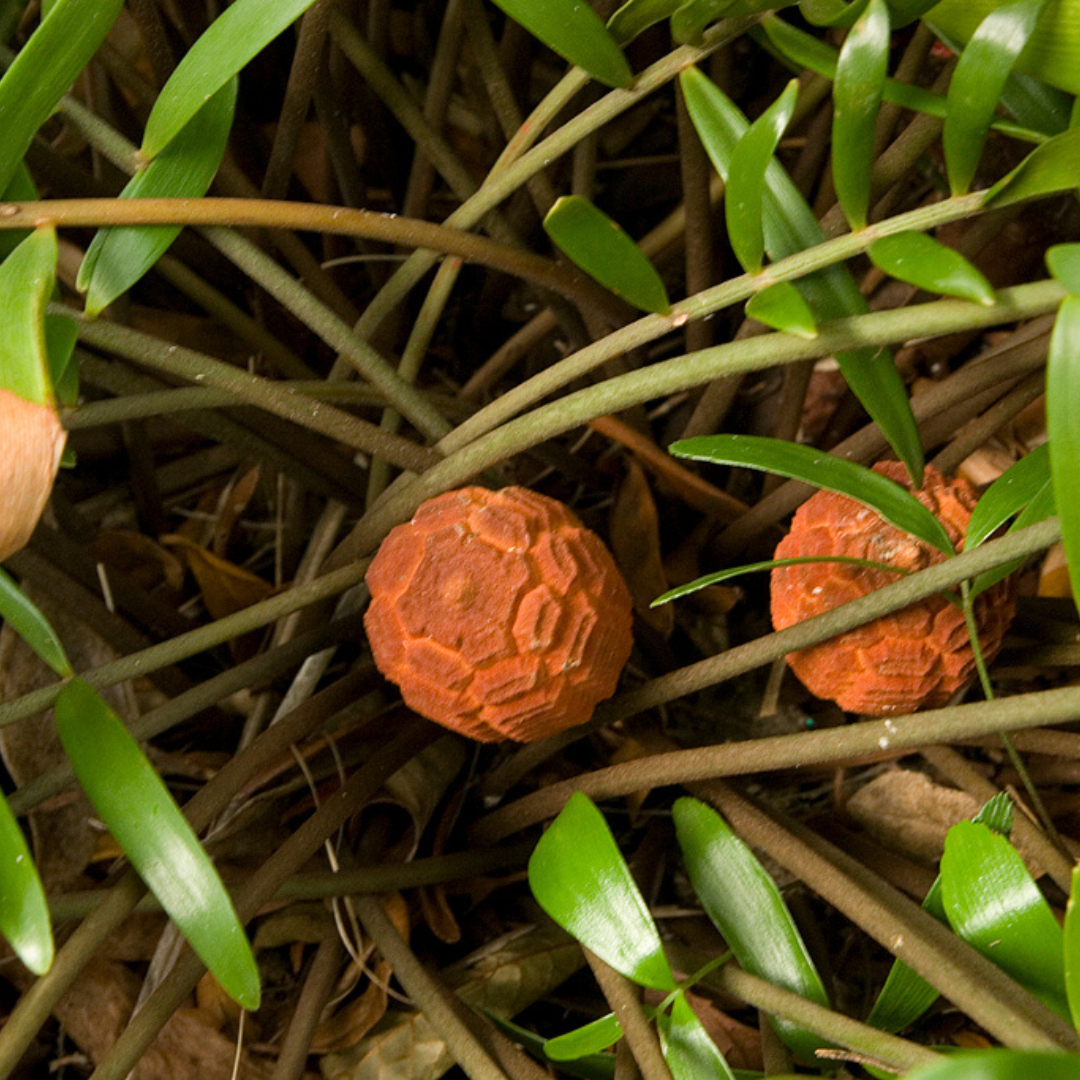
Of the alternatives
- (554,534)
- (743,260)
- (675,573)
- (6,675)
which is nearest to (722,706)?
(675,573)

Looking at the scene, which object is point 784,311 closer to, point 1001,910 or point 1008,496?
point 1008,496

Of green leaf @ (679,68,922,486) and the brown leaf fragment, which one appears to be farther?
the brown leaf fragment

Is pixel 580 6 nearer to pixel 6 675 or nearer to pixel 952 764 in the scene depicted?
pixel 952 764

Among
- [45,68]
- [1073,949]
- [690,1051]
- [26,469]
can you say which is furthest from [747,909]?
[45,68]

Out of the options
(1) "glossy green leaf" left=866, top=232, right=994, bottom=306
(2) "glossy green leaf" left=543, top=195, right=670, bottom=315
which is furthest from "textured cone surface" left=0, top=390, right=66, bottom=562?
(1) "glossy green leaf" left=866, top=232, right=994, bottom=306

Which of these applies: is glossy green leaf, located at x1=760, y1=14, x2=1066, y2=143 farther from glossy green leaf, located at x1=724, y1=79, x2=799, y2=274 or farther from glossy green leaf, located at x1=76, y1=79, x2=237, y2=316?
glossy green leaf, located at x1=76, y1=79, x2=237, y2=316

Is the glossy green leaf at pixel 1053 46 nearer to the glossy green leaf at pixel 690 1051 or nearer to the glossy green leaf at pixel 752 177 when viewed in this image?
the glossy green leaf at pixel 752 177

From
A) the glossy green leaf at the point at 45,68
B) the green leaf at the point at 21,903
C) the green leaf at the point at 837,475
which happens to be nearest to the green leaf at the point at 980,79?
the green leaf at the point at 837,475

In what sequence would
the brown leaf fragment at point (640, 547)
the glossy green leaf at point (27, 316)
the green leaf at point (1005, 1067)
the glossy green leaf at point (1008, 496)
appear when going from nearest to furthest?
the green leaf at point (1005, 1067)
the glossy green leaf at point (27, 316)
the glossy green leaf at point (1008, 496)
the brown leaf fragment at point (640, 547)
